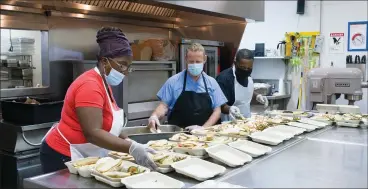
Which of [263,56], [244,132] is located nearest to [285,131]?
[244,132]

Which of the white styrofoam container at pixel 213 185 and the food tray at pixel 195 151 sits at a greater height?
the food tray at pixel 195 151

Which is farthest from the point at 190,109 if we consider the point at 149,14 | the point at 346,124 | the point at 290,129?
the point at 149,14

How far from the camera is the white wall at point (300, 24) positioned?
18.8ft

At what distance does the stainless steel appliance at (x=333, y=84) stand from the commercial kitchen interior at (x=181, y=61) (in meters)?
0.05

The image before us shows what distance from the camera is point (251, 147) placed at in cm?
197

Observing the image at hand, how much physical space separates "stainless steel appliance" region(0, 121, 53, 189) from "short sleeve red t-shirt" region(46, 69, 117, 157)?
0.89 metres

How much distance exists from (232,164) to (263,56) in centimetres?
473

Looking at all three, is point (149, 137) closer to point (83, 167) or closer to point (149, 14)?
point (83, 167)

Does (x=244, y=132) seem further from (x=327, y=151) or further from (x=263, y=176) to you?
(x=263, y=176)

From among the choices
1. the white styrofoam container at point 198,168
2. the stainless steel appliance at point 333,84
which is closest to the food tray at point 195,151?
the white styrofoam container at point 198,168

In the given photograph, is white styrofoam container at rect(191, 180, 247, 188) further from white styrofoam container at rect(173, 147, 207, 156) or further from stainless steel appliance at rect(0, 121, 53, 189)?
stainless steel appliance at rect(0, 121, 53, 189)

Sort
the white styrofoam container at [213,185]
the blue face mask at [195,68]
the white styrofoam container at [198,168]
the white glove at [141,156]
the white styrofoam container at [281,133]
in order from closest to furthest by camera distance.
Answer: the white styrofoam container at [213,185], the white styrofoam container at [198,168], the white glove at [141,156], the white styrofoam container at [281,133], the blue face mask at [195,68]

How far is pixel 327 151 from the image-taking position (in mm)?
1957

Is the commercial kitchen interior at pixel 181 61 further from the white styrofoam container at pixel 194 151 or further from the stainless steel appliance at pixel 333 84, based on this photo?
the white styrofoam container at pixel 194 151
